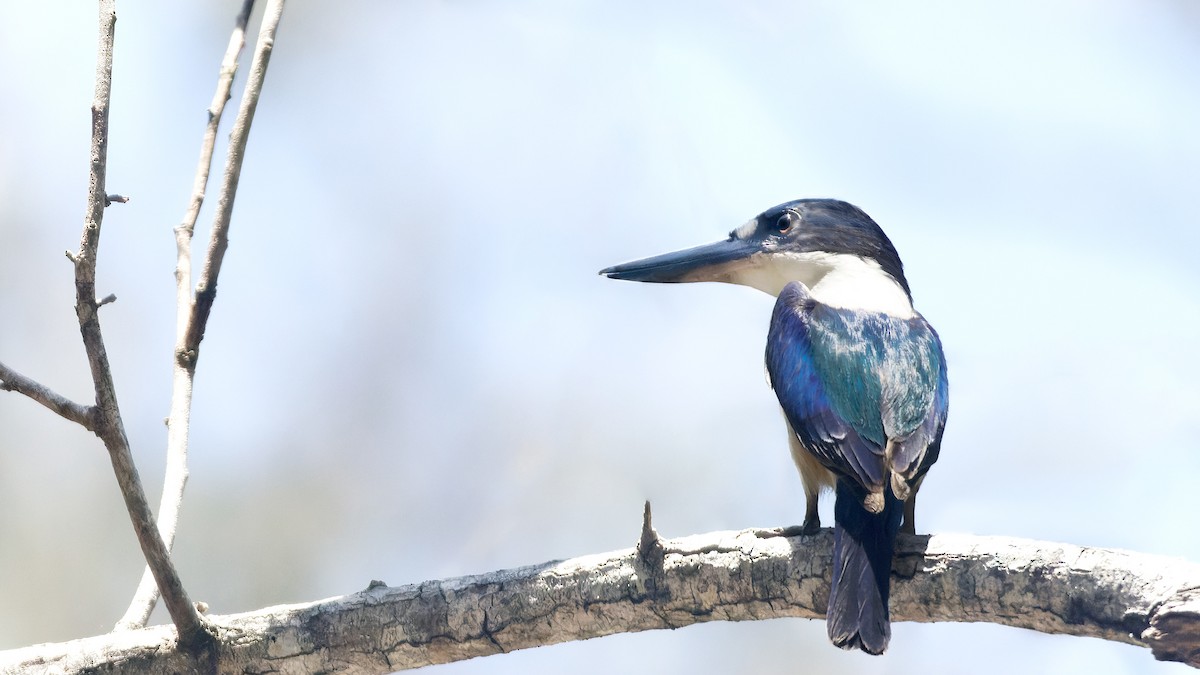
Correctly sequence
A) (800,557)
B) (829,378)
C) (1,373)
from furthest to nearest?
(829,378) → (800,557) → (1,373)

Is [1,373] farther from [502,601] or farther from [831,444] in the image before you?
[831,444]

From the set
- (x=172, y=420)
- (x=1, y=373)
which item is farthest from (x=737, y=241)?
(x=1, y=373)

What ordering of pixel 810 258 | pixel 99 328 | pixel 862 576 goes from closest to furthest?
pixel 99 328 → pixel 862 576 → pixel 810 258

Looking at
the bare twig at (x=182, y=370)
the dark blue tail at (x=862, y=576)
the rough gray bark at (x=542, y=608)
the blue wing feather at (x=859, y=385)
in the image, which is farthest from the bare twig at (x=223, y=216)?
the dark blue tail at (x=862, y=576)

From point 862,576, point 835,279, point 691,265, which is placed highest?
point 691,265

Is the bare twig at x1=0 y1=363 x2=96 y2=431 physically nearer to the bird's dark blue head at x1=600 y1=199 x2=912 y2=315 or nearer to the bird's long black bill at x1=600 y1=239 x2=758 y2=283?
the bird's dark blue head at x1=600 y1=199 x2=912 y2=315

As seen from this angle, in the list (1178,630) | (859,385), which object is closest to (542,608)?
(859,385)

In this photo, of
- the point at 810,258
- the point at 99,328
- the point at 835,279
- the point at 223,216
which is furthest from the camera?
the point at 810,258

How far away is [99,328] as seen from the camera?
2.08 meters

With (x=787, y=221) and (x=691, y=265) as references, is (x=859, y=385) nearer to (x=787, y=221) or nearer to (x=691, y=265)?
(x=787, y=221)

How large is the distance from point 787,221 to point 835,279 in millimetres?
338

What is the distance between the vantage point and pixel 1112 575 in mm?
2320

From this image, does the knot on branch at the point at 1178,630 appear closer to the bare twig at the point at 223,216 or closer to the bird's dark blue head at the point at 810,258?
the bird's dark blue head at the point at 810,258

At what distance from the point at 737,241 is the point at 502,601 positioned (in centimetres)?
A: 192
